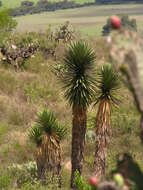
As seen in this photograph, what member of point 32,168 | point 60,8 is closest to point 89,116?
point 32,168

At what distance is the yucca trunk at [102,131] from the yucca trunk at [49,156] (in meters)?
1.18

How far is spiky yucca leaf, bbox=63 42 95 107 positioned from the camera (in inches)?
524

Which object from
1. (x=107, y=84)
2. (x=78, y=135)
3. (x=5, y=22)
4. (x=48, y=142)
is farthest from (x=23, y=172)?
(x=5, y=22)

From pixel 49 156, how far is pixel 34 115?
8.41m

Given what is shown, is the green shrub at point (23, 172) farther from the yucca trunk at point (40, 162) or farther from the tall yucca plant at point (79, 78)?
the tall yucca plant at point (79, 78)

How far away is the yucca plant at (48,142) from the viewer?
14.1 metres

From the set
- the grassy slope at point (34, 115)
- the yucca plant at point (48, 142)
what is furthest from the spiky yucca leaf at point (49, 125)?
the grassy slope at point (34, 115)

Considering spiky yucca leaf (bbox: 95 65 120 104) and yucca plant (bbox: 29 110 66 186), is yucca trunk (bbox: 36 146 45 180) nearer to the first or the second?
yucca plant (bbox: 29 110 66 186)

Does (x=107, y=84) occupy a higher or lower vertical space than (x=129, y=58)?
lower

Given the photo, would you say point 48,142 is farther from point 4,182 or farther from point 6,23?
point 6,23

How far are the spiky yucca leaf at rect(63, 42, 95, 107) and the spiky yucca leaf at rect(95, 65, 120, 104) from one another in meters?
0.22

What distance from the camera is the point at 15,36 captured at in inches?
1505

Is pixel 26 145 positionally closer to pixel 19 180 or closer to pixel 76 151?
pixel 19 180

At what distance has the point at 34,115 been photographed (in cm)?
2256
